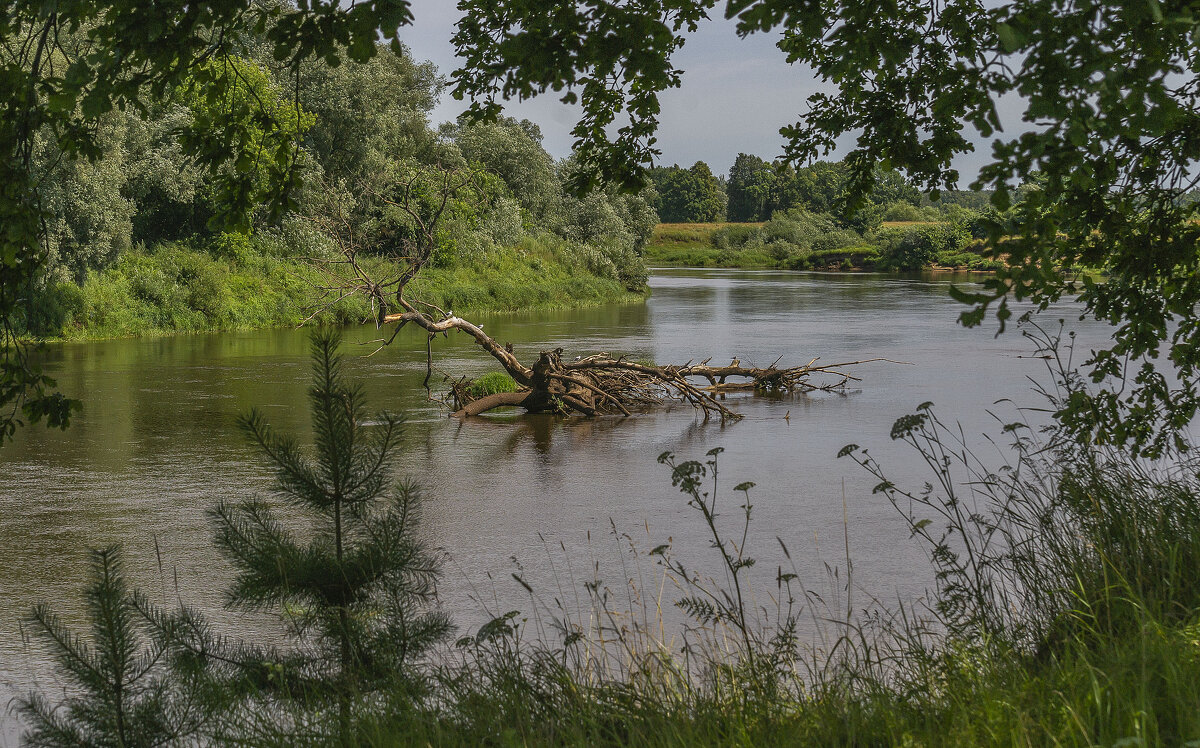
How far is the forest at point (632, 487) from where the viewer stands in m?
3.23

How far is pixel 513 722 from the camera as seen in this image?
3.48 metres

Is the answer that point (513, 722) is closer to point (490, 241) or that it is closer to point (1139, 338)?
point (1139, 338)

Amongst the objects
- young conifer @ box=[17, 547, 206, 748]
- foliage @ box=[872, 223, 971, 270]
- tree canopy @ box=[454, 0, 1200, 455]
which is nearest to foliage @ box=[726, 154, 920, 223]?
foliage @ box=[872, 223, 971, 270]

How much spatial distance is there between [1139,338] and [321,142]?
34.1 meters

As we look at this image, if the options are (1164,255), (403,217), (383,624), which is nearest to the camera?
(383,624)

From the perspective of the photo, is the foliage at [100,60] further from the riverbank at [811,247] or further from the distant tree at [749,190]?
the distant tree at [749,190]

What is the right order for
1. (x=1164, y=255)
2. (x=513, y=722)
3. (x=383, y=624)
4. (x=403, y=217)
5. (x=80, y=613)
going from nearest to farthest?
(x=513, y=722)
(x=383, y=624)
(x=1164, y=255)
(x=80, y=613)
(x=403, y=217)

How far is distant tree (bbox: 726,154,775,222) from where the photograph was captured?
13025 cm

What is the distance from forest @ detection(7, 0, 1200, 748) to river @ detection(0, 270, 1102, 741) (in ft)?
0.26

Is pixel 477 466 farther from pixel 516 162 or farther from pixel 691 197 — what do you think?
pixel 691 197

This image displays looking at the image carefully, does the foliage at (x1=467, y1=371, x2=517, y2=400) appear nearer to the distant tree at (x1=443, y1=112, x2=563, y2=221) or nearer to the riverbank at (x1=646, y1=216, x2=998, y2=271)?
the distant tree at (x1=443, y1=112, x2=563, y2=221)

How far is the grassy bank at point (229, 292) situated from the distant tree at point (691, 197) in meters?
92.5

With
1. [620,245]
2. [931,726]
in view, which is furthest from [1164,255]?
[620,245]

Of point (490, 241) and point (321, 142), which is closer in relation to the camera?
point (321, 142)
